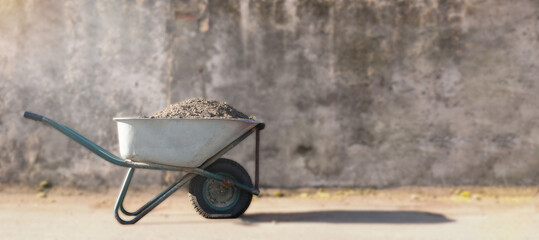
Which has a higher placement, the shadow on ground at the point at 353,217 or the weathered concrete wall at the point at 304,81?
the weathered concrete wall at the point at 304,81

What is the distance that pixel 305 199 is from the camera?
496cm

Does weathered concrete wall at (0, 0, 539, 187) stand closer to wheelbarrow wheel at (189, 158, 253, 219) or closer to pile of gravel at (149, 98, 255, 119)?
pile of gravel at (149, 98, 255, 119)

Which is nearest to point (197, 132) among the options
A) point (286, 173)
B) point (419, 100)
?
point (286, 173)

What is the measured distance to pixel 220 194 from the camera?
221 cm

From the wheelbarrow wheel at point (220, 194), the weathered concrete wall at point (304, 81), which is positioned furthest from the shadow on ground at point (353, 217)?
the wheelbarrow wheel at point (220, 194)

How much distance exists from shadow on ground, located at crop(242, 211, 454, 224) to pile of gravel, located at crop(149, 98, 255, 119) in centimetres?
205

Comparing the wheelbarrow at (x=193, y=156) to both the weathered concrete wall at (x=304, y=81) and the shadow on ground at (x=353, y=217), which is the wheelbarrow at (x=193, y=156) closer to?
the shadow on ground at (x=353, y=217)

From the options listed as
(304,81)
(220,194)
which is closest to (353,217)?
(304,81)

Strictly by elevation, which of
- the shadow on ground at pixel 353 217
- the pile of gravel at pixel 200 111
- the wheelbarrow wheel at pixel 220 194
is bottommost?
the shadow on ground at pixel 353 217

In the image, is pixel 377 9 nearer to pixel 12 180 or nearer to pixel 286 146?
pixel 286 146

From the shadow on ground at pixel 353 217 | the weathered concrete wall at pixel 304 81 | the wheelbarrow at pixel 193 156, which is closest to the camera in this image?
the wheelbarrow at pixel 193 156

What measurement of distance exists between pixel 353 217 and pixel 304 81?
1557mm

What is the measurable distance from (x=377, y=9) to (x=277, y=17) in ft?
3.41

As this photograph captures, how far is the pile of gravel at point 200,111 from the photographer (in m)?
2.21
